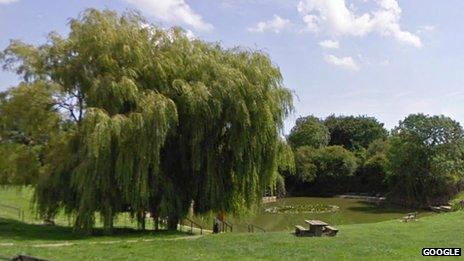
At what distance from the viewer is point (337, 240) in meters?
17.9

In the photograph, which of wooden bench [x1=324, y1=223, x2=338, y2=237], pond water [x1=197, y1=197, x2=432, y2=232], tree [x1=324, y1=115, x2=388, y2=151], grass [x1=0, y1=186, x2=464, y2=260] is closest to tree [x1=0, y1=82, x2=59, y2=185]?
grass [x1=0, y1=186, x2=464, y2=260]

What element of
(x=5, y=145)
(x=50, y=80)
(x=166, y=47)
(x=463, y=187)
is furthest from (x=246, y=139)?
(x=463, y=187)

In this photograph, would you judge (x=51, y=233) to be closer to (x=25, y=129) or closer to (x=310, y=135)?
(x=25, y=129)

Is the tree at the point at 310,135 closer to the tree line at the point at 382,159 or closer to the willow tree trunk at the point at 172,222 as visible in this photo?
the tree line at the point at 382,159

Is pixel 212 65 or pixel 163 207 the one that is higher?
pixel 212 65

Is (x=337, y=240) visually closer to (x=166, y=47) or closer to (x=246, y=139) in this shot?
(x=246, y=139)

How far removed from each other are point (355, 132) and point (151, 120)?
→ 8359cm

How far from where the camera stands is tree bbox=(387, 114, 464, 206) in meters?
62.1

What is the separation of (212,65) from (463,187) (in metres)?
50.2

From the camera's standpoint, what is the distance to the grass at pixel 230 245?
1465cm

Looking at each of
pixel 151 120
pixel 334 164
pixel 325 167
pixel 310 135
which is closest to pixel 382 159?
pixel 334 164

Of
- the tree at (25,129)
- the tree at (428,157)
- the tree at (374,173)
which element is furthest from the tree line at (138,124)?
the tree at (374,173)

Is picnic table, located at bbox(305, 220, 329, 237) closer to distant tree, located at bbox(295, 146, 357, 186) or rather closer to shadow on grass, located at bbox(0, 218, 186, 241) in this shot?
shadow on grass, located at bbox(0, 218, 186, 241)

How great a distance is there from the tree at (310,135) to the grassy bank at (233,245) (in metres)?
71.7
